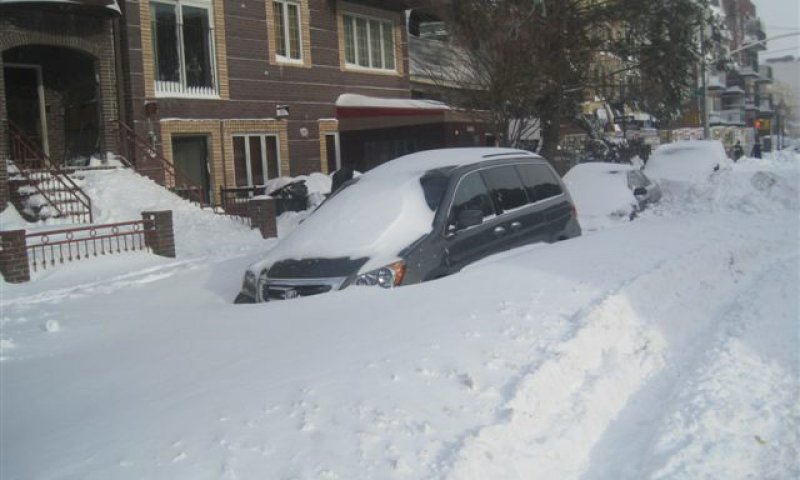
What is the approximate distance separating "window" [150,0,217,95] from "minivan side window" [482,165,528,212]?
11.4 m

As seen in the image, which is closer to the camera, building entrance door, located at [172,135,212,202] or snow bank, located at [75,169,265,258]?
snow bank, located at [75,169,265,258]

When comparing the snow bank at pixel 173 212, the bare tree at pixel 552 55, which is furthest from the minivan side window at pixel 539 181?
the snow bank at pixel 173 212

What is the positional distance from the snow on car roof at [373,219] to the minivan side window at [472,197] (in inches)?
10.2

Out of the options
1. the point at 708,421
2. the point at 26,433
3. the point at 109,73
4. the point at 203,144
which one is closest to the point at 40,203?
the point at 109,73

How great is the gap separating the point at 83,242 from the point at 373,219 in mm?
6832

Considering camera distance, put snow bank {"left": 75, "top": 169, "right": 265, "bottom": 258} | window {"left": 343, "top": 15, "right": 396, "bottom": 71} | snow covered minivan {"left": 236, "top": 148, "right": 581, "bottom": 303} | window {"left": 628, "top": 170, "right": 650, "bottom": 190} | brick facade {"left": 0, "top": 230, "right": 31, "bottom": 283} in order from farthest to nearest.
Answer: window {"left": 343, "top": 15, "right": 396, "bottom": 71} → window {"left": 628, "top": 170, "right": 650, "bottom": 190} → snow bank {"left": 75, "top": 169, "right": 265, "bottom": 258} → brick facade {"left": 0, "top": 230, "right": 31, "bottom": 283} → snow covered minivan {"left": 236, "top": 148, "right": 581, "bottom": 303}

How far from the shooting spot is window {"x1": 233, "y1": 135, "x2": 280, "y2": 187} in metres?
19.5

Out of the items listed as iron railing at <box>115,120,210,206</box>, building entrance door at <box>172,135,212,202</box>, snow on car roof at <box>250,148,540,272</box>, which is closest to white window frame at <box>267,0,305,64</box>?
building entrance door at <box>172,135,212,202</box>

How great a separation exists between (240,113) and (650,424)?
16148 millimetres

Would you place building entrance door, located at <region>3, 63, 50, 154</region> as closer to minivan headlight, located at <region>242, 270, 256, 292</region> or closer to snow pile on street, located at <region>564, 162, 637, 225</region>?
minivan headlight, located at <region>242, 270, 256, 292</region>

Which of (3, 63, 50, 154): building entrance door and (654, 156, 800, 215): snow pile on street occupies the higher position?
(3, 63, 50, 154): building entrance door

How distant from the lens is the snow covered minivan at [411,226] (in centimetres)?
712

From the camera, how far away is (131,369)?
5609 mm

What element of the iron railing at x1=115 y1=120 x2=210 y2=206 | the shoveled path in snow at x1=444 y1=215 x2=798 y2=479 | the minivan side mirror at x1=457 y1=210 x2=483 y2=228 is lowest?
the shoveled path in snow at x1=444 y1=215 x2=798 y2=479
